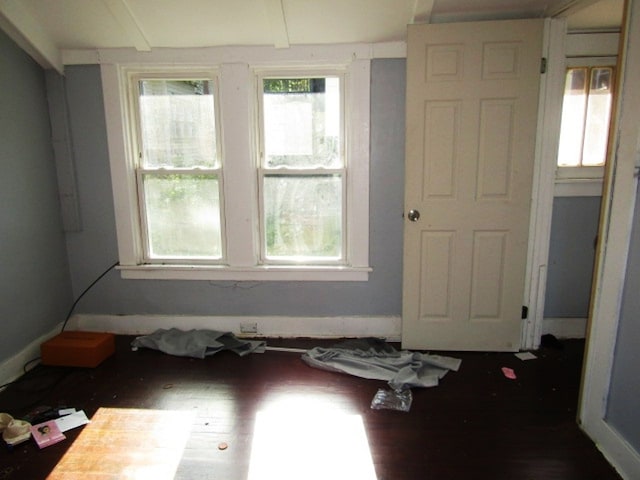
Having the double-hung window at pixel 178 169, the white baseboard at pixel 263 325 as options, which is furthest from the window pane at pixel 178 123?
the white baseboard at pixel 263 325

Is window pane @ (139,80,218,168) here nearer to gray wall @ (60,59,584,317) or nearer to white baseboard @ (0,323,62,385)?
gray wall @ (60,59,584,317)

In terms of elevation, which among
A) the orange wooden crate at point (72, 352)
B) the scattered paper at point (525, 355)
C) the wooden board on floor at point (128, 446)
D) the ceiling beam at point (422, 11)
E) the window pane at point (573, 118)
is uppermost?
the ceiling beam at point (422, 11)

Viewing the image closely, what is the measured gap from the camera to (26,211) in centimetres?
257

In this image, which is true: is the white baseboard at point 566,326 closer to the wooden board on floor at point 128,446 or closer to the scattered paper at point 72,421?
the wooden board on floor at point 128,446

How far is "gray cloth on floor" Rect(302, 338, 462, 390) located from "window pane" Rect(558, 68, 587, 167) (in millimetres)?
1613

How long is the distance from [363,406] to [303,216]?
4.49 ft

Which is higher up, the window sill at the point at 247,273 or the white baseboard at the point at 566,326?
the window sill at the point at 247,273

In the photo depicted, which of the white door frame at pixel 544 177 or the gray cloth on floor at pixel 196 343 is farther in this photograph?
the gray cloth on floor at pixel 196 343

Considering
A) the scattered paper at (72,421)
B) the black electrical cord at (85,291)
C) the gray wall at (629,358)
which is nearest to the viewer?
the gray wall at (629,358)

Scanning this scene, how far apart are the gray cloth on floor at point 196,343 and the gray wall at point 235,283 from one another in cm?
18

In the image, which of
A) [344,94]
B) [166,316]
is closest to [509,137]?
[344,94]

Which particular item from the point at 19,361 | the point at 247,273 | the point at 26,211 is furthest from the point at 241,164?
the point at 19,361

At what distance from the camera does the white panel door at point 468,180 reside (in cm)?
238

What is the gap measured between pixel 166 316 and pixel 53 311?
0.78 metres
